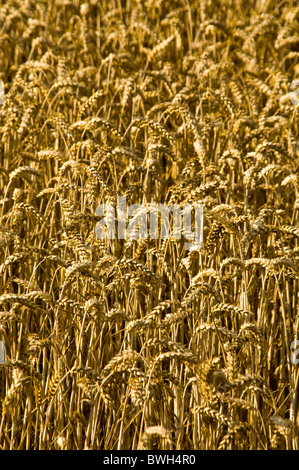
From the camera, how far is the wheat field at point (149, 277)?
1.16m

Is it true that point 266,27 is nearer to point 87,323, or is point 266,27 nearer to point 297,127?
point 297,127

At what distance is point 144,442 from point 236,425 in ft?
0.63

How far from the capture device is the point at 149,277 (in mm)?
1233

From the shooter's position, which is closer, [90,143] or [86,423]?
[86,423]

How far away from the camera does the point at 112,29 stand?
2.76 m

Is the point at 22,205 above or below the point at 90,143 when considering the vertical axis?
below

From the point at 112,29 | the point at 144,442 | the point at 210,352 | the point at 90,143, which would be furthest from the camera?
the point at 112,29

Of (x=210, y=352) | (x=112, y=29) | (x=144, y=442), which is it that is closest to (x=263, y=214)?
(x=210, y=352)

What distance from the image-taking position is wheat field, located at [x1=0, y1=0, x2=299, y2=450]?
116 centimetres

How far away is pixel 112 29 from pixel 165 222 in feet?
5.73
